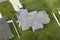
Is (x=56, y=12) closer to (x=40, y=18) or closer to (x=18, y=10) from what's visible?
(x=40, y=18)

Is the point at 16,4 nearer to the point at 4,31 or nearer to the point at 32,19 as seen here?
the point at 32,19

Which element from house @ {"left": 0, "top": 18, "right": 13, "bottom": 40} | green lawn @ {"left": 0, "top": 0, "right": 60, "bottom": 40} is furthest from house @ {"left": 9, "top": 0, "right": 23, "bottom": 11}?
house @ {"left": 0, "top": 18, "right": 13, "bottom": 40}

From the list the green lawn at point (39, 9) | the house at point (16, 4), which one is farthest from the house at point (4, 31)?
the house at point (16, 4)

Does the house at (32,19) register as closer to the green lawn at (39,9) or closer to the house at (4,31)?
the green lawn at (39,9)

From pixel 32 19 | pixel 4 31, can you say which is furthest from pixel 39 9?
pixel 4 31

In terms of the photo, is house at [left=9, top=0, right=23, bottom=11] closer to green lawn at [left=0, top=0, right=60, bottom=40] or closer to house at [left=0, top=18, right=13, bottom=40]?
green lawn at [left=0, top=0, right=60, bottom=40]

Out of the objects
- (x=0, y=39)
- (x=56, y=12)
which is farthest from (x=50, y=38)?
(x=0, y=39)
